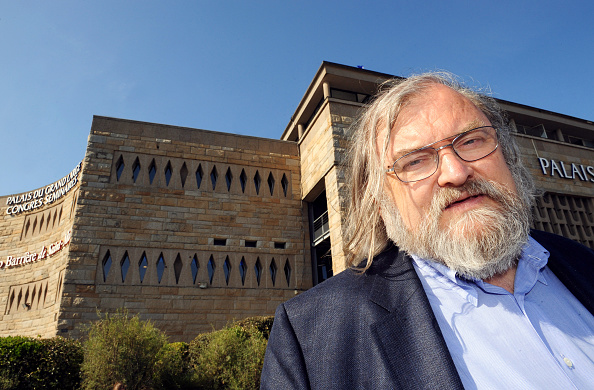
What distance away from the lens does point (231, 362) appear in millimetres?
7898

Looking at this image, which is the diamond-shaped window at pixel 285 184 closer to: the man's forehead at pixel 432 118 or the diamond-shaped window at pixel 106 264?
the diamond-shaped window at pixel 106 264

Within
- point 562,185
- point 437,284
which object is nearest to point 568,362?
point 437,284

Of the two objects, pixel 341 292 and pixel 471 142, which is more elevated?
pixel 471 142

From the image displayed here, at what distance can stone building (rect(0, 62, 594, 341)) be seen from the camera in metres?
11.4

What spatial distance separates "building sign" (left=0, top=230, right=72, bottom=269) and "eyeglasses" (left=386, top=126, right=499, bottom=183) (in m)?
14.9

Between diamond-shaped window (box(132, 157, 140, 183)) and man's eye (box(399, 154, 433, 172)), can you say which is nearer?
man's eye (box(399, 154, 433, 172))

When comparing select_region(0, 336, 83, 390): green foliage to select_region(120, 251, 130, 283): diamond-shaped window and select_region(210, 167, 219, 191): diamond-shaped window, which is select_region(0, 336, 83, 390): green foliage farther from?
select_region(210, 167, 219, 191): diamond-shaped window

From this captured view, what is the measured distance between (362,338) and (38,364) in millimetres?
8574

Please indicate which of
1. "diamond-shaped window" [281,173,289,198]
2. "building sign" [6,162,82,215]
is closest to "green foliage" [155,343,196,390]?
"diamond-shaped window" [281,173,289,198]

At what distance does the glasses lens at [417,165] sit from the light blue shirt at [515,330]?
1.15ft

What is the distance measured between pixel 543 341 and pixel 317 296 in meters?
0.78

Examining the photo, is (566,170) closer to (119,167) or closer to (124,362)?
(124,362)

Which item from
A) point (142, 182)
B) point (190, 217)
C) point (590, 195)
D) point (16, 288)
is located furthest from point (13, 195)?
point (590, 195)

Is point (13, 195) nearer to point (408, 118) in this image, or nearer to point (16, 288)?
point (16, 288)
